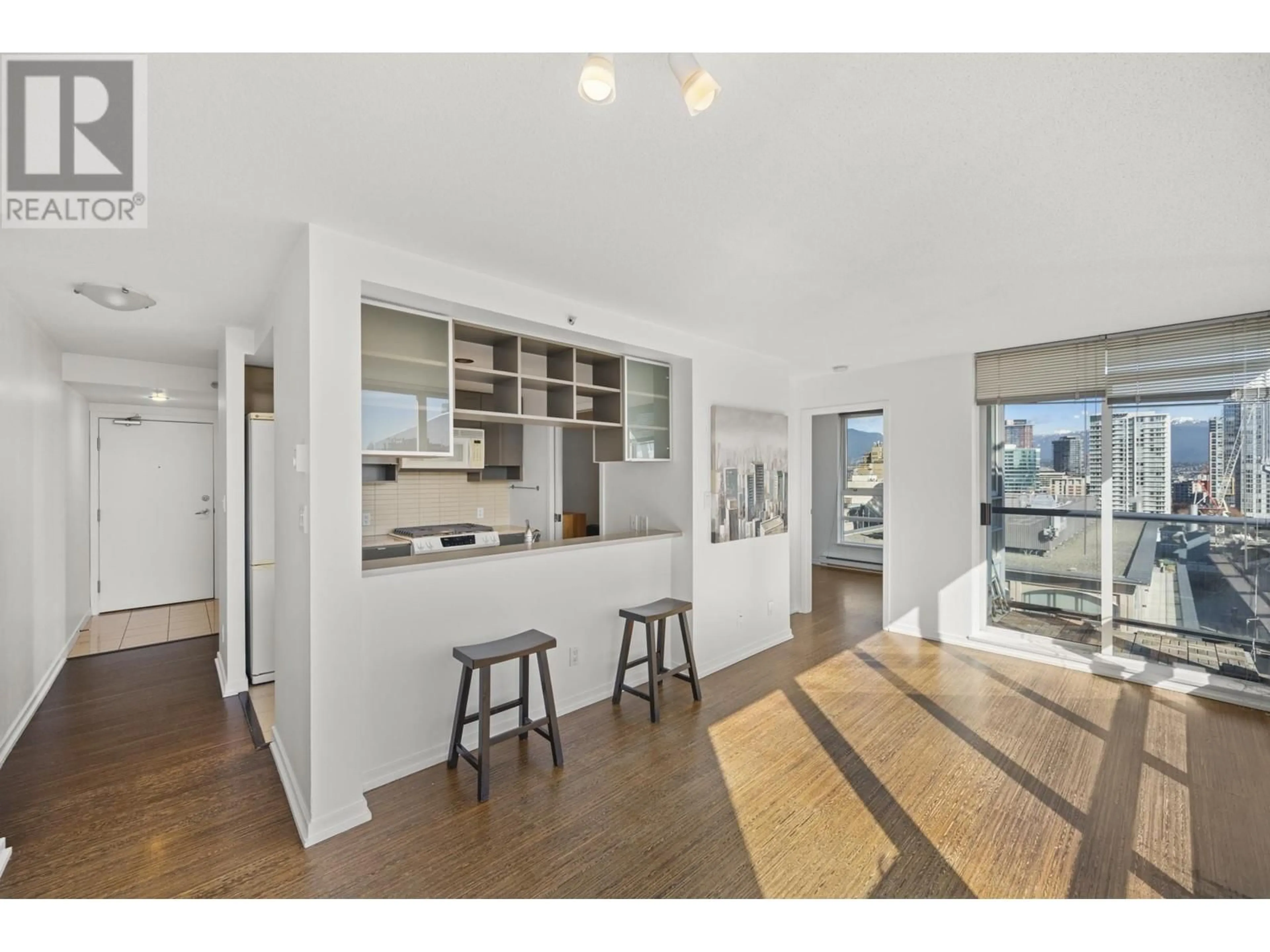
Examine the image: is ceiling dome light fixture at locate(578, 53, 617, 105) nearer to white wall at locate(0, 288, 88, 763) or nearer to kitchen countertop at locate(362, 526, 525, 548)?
kitchen countertop at locate(362, 526, 525, 548)

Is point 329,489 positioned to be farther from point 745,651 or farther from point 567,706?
point 745,651

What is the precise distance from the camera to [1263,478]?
349 centimetres

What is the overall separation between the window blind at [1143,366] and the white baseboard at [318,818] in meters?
5.12

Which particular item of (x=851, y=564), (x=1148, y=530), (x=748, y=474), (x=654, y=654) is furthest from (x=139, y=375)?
(x=851, y=564)

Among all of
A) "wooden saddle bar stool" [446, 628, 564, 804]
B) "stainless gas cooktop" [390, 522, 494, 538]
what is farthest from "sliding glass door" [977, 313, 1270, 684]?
"stainless gas cooktop" [390, 522, 494, 538]

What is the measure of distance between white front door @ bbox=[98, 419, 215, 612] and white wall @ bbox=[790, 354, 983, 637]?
23.2 feet

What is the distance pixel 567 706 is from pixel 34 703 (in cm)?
335

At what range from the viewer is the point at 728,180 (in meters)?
1.87

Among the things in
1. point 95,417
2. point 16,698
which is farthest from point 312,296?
point 95,417

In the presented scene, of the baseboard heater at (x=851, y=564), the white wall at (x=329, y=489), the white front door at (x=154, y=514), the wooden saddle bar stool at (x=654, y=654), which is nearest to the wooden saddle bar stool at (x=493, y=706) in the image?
the white wall at (x=329, y=489)

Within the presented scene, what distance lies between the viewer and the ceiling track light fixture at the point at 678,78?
46.4 inches

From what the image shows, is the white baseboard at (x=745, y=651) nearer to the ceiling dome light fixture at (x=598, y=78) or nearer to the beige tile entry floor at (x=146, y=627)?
the ceiling dome light fixture at (x=598, y=78)
